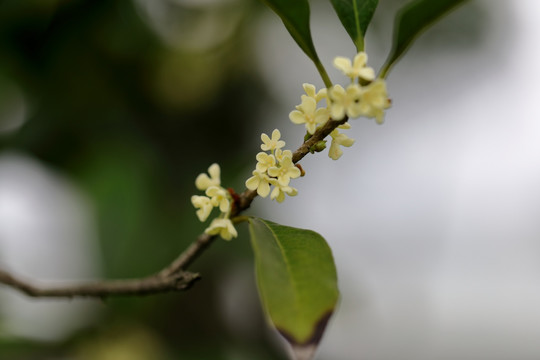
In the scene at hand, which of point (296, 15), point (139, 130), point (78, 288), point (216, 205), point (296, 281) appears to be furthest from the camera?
point (139, 130)

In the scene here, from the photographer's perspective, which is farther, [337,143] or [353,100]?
[337,143]

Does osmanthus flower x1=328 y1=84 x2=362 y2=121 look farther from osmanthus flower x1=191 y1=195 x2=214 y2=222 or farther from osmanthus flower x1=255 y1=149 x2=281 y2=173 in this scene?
osmanthus flower x1=191 y1=195 x2=214 y2=222

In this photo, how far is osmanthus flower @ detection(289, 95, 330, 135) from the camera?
744mm

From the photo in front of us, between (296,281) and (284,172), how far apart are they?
20cm

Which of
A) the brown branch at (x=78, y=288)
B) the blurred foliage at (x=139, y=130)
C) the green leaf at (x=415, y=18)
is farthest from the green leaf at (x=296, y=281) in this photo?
the blurred foliage at (x=139, y=130)

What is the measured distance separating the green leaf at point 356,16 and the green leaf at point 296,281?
12.7 inches

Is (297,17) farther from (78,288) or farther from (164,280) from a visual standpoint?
(78,288)

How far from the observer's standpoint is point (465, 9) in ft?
8.59

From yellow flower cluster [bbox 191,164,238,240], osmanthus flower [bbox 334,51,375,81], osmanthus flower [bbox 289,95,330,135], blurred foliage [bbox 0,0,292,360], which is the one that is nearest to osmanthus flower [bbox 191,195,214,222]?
yellow flower cluster [bbox 191,164,238,240]

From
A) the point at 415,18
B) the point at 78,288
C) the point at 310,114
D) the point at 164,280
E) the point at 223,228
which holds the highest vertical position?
the point at 415,18

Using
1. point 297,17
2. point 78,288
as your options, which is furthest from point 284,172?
point 78,288

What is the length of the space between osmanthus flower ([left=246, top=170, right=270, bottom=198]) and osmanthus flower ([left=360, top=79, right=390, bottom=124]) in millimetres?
199

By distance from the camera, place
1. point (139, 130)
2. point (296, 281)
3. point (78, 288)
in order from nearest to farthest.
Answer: point (296, 281) < point (78, 288) < point (139, 130)

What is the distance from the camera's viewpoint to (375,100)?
2.23 ft
